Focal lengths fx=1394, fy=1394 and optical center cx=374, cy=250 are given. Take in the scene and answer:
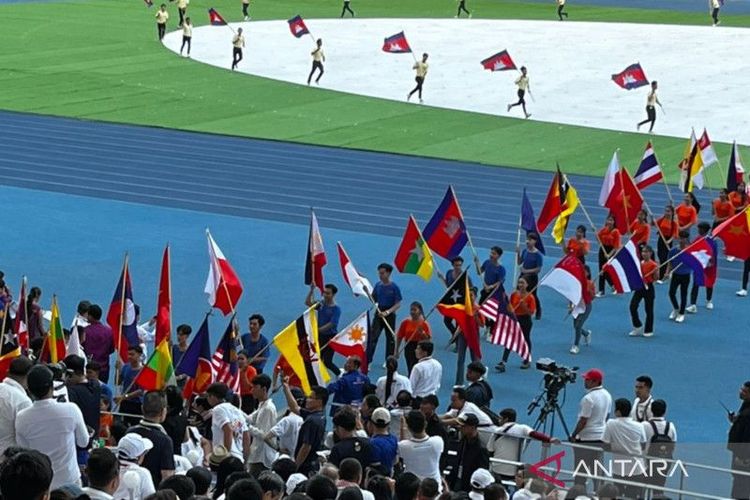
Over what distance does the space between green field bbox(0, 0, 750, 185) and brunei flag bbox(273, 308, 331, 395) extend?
17513 millimetres

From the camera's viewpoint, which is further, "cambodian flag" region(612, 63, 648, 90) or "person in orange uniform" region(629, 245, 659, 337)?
"cambodian flag" region(612, 63, 648, 90)

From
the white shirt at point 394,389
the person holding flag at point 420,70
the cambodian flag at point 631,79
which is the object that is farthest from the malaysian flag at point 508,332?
the person holding flag at point 420,70

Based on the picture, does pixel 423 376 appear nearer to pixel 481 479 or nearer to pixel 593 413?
pixel 593 413

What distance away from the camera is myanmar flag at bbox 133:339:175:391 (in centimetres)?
1326

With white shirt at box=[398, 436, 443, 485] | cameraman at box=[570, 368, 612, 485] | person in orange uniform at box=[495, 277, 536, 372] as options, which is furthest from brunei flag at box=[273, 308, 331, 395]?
person in orange uniform at box=[495, 277, 536, 372]

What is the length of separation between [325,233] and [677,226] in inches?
254

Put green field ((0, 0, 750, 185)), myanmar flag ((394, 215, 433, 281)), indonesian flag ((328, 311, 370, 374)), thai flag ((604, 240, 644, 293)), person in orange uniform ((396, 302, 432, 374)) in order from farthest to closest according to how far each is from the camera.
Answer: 1. green field ((0, 0, 750, 185))
2. thai flag ((604, 240, 644, 293))
3. myanmar flag ((394, 215, 433, 281))
4. person in orange uniform ((396, 302, 432, 374))
5. indonesian flag ((328, 311, 370, 374))

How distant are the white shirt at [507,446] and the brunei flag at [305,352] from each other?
2.26m

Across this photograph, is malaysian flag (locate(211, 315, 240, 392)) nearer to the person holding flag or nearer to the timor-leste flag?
the timor-leste flag

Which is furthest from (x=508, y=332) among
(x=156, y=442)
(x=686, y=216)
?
(x=156, y=442)

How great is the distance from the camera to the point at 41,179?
29.3 metres

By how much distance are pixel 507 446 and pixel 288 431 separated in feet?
6.78

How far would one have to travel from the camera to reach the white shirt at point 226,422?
11281mm

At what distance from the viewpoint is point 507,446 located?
40.9ft
